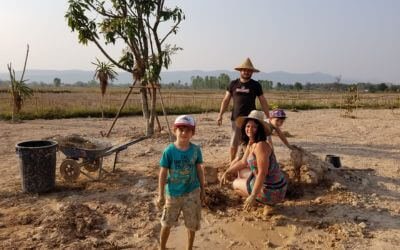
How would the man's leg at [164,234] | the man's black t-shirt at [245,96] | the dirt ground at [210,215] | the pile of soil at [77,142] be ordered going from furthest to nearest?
the pile of soil at [77,142], the man's black t-shirt at [245,96], the dirt ground at [210,215], the man's leg at [164,234]

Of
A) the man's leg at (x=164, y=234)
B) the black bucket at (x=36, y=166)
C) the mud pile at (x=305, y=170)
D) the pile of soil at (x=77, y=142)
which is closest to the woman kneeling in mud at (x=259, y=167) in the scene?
the man's leg at (x=164, y=234)

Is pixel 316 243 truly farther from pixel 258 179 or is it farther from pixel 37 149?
pixel 37 149

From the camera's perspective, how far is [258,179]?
3.80 meters

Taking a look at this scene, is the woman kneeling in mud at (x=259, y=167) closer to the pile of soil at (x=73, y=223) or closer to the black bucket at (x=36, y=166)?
the pile of soil at (x=73, y=223)

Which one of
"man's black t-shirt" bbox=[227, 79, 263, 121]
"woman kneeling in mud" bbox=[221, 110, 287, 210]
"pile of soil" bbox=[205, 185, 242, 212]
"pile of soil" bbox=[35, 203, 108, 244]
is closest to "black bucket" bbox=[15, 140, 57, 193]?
"pile of soil" bbox=[35, 203, 108, 244]

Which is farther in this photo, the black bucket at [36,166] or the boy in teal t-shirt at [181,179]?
the black bucket at [36,166]

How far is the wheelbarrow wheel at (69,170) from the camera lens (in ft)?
18.1

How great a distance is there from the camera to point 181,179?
10.7 feet

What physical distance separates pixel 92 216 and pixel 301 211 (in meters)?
2.45

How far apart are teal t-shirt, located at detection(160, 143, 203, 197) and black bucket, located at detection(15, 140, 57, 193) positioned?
2.62m

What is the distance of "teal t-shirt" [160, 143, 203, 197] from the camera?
3.21 metres

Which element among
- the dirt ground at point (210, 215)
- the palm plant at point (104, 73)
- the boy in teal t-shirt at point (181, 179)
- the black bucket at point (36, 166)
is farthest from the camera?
the palm plant at point (104, 73)

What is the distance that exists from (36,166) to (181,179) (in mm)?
2774

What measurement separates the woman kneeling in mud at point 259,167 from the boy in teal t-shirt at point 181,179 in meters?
0.74
